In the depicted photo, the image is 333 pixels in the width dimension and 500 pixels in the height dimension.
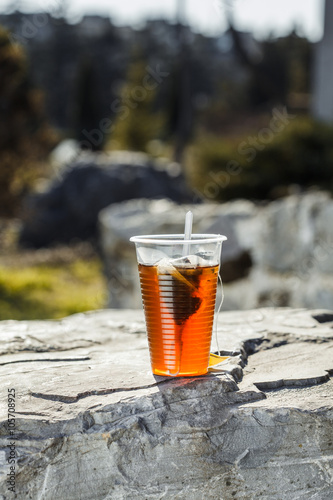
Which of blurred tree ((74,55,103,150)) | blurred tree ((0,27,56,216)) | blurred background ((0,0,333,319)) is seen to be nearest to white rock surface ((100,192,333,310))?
blurred background ((0,0,333,319))

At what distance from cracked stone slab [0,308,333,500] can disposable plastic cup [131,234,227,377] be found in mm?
84

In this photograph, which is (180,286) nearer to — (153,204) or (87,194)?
(153,204)

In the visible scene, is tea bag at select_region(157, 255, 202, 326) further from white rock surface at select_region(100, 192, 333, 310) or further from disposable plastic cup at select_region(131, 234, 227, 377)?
white rock surface at select_region(100, 192, 333, 310)

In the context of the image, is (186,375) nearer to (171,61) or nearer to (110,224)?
(110,224)

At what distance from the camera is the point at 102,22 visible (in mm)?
43125

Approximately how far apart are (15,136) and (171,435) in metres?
7.67

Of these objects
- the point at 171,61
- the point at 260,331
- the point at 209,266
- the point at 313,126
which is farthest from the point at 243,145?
the point at 171,61

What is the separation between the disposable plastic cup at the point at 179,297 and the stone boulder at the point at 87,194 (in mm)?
8385

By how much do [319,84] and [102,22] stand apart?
35.6 metres

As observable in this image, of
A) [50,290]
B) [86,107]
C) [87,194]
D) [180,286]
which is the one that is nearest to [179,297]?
[180,286]

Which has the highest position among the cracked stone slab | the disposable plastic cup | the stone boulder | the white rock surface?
the disposable plastic cup

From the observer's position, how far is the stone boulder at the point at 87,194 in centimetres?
1012

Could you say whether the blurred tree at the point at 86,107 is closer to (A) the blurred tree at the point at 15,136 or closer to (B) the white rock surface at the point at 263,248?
(A) the blurred tree at the point at 15,136

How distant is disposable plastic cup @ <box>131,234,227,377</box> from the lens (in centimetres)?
155
